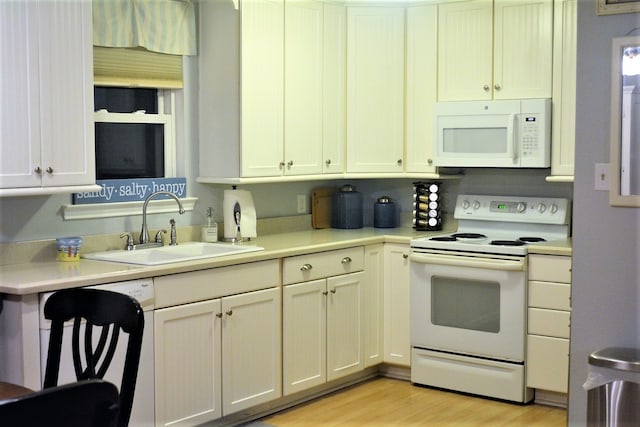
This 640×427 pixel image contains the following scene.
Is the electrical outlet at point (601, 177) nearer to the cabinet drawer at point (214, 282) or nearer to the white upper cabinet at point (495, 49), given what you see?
the white upper cabinet at point (495, 49)

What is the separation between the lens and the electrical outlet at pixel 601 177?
3.26 m

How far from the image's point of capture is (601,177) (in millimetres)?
3273

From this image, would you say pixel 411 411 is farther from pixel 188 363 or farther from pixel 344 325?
pixel 188 363

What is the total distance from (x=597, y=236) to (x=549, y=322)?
4.49 feet

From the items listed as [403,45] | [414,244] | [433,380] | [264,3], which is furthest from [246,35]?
[433,380]

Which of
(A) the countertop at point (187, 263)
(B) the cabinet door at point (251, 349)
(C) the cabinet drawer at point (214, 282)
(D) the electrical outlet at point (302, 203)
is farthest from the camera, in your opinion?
(D) the electrical outlet at point (302, 203)

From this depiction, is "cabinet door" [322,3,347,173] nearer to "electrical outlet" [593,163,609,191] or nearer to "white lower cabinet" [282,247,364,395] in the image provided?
"white lower cabinet" [282,247,364,395]

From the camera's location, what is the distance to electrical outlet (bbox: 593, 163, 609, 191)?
326 centimetres

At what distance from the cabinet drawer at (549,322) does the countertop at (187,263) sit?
31 centimetres

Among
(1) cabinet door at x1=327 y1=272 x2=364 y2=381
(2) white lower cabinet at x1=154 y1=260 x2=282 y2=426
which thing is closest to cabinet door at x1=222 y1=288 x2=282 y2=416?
(2) white lower cabinet at x1=154 y1=260 x2=282 y2=426

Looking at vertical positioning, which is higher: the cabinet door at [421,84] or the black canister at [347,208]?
the cabinet door at [421,84]

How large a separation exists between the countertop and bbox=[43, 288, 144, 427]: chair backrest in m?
0.70

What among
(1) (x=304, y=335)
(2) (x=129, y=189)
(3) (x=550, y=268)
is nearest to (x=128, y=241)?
(2) (x=129, y=189)

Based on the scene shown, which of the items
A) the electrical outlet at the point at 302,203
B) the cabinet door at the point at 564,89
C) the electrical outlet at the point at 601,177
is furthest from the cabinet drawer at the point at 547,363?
the electrical outlet at the point at 302,203
